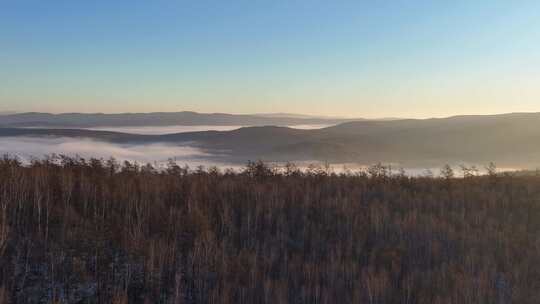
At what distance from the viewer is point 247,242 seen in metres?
6.10

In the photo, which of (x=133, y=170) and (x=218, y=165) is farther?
(x=218, y=165)

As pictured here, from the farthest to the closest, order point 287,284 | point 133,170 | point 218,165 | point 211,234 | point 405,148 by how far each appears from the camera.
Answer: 1. point 405,148
2. point 218,165
3. point 133,170
4. point 211,234
5. point 287,284

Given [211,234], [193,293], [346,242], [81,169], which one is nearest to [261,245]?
[211,234]

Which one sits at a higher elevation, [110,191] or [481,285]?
[110,191]

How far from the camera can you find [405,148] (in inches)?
4663

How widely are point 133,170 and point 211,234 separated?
469 cm


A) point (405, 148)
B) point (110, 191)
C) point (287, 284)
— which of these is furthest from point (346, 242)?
point (405, 148)

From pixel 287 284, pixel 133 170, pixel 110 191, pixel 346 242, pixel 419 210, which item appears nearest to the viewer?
pixel 287 284

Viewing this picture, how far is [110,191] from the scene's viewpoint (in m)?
7.39

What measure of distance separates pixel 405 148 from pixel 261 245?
11701 centimetres

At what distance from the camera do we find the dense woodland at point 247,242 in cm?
466

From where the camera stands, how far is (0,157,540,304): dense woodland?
4656 mm

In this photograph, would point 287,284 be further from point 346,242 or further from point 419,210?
point 419,210

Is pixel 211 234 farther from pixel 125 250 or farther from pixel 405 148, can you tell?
pixel 405 148
